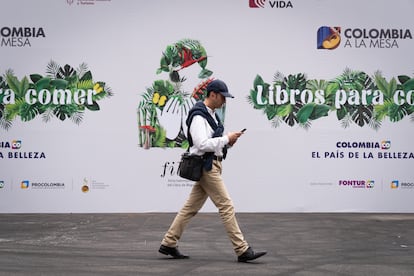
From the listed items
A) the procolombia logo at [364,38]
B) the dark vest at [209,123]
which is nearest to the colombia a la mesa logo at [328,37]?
the procolombia logo at [364,38]

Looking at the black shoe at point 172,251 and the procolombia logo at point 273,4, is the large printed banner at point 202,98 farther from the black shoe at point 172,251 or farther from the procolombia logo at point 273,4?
the black shoe at point 172,251

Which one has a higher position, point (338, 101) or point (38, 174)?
point (338, 101)

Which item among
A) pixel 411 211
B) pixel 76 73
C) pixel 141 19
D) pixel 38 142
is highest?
pixel 141 19

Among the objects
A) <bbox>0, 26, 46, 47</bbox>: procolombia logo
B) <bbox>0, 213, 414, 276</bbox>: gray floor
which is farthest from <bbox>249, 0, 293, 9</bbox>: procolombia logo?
<bbox>0, 26, 46, 47</bbox>: procolombia logo

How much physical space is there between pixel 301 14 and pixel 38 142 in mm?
4622

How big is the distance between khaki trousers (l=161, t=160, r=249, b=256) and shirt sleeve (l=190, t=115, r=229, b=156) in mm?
248

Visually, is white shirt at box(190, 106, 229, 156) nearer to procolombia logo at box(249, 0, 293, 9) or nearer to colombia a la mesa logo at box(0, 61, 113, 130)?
colombia a la mesa logo at box(0, 61, 113, 130)

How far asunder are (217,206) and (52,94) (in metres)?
5.25

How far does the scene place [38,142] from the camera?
486 inches

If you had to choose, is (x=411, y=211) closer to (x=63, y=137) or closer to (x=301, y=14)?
(x=301, y=14)

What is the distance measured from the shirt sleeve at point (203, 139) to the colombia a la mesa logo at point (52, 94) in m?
4.73

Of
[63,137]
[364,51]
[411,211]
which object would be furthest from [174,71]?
[411,211]

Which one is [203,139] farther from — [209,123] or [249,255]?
[249,255]

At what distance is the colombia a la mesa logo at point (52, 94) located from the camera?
12266 mm
